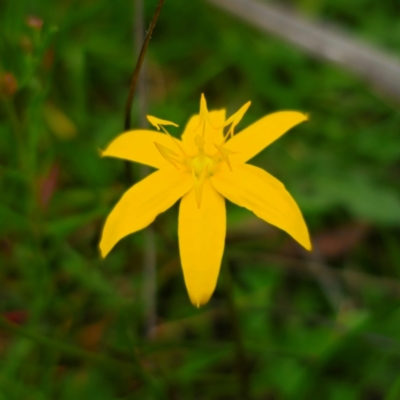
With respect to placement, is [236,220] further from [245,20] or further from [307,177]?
[245,20]

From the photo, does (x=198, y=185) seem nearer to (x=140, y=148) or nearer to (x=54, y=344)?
(x=140, y=148)

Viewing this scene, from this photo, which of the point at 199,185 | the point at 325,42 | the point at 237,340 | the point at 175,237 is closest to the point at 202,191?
the point at 199,185

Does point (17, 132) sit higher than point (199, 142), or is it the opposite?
point (199, 142)

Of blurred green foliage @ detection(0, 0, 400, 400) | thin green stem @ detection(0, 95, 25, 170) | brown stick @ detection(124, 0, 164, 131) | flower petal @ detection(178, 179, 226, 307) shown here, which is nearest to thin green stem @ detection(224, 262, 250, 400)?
blurred green foliage @ detection(0, 0, 400, 400)

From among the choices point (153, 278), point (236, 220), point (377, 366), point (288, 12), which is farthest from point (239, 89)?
point (377, 366)


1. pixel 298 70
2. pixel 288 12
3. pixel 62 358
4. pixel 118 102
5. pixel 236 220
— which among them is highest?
pixel 288 12

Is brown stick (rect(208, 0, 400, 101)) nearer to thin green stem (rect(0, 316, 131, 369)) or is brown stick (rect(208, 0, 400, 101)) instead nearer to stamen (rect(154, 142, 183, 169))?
stamen (rect(154, 142, 183, 169))
